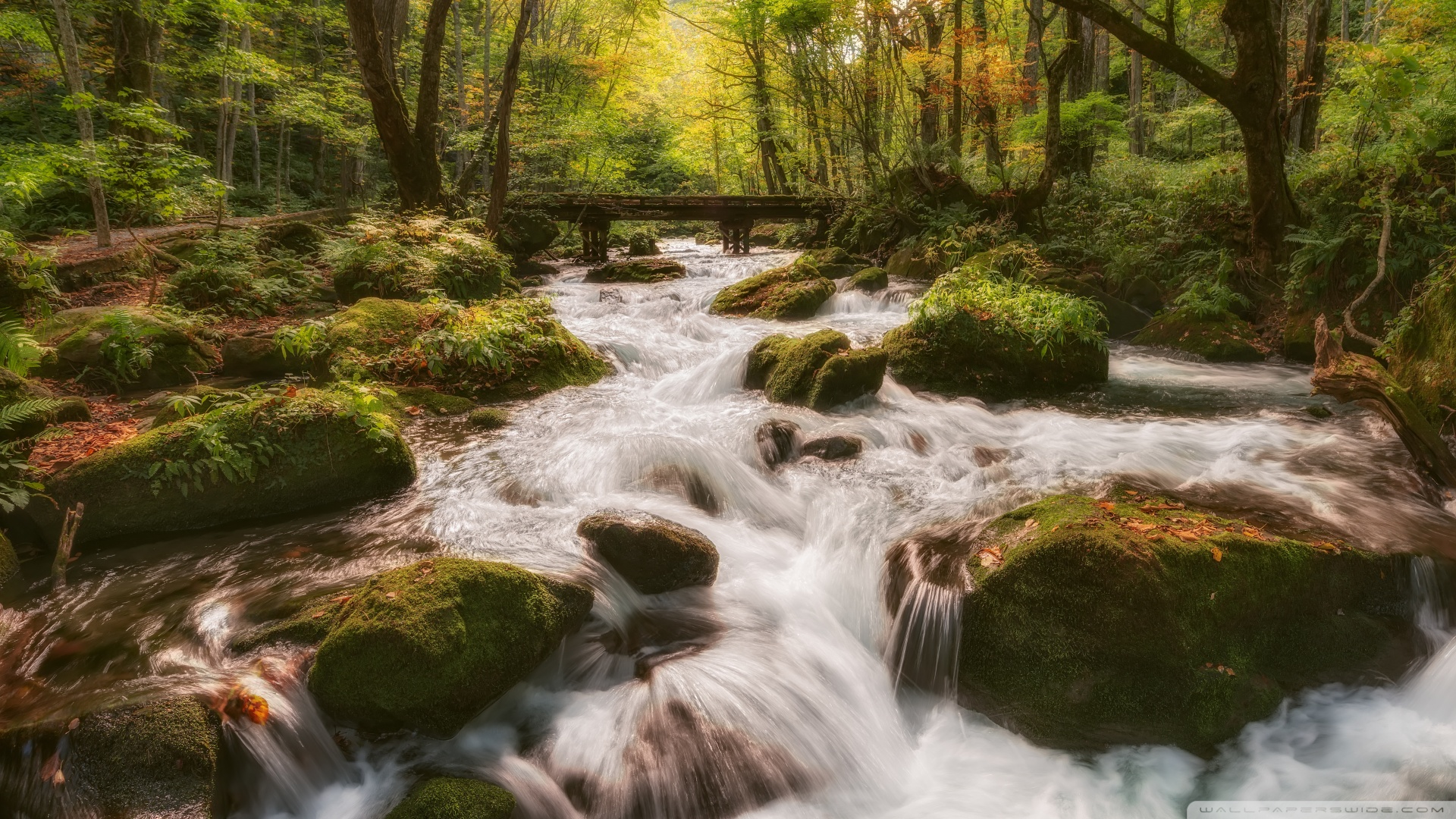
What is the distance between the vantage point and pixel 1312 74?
12227mm

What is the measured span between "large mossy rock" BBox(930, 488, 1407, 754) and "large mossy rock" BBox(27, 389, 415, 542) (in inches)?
192

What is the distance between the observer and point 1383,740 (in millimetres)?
3619

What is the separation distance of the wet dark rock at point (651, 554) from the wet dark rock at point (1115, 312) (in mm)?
8487

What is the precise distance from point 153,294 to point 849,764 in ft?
34.9

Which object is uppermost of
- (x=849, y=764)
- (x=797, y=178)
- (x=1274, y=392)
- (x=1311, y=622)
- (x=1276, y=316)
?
(x=797, y=178)

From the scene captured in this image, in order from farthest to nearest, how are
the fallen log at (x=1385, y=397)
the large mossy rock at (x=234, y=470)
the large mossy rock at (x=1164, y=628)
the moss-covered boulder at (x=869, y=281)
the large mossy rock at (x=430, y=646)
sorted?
the moss-covered boulder at (x=869, y=281) → the fallen log at (x=1385, y=397) → the large mossy rock at (x=234, y=470) → the large mossy rock at (x=1164, y=628) → the large mossy rock at (x=430, y=646)

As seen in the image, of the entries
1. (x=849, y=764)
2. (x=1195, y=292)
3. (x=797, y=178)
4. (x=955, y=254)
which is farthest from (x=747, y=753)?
(x=797, y=178)

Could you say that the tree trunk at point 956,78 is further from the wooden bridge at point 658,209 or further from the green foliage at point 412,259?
the green foliage at point 412,259

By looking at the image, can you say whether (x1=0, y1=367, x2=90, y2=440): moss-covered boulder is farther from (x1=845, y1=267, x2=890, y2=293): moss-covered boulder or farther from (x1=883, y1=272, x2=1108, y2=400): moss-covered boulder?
(x1=845, y1=267, x2=890, y2=293): moss-covered boulder

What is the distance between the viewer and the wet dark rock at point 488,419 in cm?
735

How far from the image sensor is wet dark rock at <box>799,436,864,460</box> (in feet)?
22.3

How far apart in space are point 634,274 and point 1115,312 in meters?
10.3

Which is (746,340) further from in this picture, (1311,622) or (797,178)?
(797,178)

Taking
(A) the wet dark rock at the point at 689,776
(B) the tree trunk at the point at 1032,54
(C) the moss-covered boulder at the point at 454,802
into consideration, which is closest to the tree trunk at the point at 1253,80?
(B) the tree trunk at the point at 1032,54
